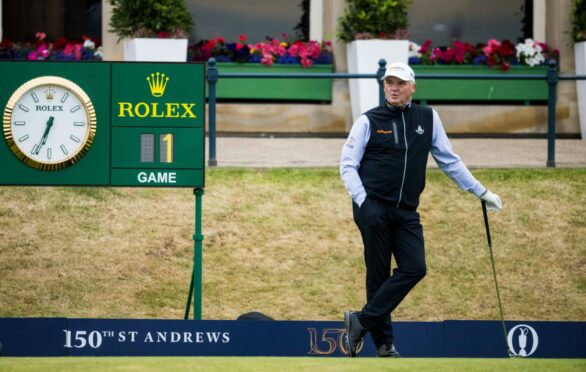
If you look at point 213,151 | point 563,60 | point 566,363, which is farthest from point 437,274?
point 563,60

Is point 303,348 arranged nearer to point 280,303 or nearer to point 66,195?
point 280,303

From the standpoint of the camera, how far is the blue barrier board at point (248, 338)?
Result: 8.97 m

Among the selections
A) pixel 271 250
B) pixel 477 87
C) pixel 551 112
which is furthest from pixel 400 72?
pixel 477 87

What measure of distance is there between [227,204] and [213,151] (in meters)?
1.08

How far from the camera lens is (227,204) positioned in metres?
13.0

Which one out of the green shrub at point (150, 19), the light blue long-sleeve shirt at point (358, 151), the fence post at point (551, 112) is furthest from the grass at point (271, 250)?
the green shrub at point (150, 19)

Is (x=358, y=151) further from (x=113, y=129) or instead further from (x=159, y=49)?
(x=159, y=49)

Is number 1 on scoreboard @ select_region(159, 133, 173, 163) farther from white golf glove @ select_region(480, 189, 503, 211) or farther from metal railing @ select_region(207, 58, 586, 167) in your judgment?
metal railing @ select_region(207, 58, 586, 167)

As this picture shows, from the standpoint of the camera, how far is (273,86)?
17875mm

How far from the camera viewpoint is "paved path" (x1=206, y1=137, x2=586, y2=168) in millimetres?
14531

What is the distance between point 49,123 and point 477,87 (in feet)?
31.0

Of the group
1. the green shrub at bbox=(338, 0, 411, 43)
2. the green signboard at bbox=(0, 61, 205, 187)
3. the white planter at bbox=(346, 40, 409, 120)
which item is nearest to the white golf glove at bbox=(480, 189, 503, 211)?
the green signboard at bbox=(0, 61, 205, 187)

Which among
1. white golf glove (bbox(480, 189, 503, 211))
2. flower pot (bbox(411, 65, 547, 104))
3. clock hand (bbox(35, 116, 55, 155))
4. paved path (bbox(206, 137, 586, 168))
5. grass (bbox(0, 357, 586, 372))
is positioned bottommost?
grass (bbox(0, 357, 586, 372))

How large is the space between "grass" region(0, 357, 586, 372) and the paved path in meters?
6.47
